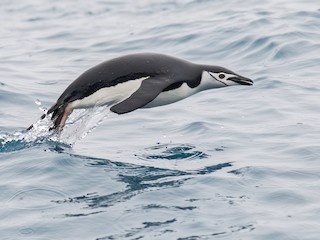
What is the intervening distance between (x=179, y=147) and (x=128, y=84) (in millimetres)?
971

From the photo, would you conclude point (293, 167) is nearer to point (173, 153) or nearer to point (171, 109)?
point (173, 153)

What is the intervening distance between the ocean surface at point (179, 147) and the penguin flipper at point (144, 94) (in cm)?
63

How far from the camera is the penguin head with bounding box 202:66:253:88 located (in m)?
11.0

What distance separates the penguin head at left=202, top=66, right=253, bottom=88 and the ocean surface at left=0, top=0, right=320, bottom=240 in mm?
653

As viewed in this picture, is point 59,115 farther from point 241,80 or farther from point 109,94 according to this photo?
point 241,80

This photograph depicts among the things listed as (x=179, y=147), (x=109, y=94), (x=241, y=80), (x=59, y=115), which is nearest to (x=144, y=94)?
(x=109, y=94)

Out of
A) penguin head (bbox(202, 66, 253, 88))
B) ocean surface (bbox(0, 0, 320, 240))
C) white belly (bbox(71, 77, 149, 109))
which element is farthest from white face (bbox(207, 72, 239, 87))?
white belly (bbox(71, 77, 149, 109))

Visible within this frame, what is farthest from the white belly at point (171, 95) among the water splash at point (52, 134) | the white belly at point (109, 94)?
the water splash at point (52, 134)

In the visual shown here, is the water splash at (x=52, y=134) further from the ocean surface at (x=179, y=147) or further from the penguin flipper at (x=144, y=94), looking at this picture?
the penguin flipper at (x=144, y=94)

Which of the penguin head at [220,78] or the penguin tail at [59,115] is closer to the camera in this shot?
the penguin tail at [59,115]

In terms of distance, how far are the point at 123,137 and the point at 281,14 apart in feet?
28.1

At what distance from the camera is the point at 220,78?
Result: 11.1 m

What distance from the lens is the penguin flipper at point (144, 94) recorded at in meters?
9.82

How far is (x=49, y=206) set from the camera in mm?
8500
